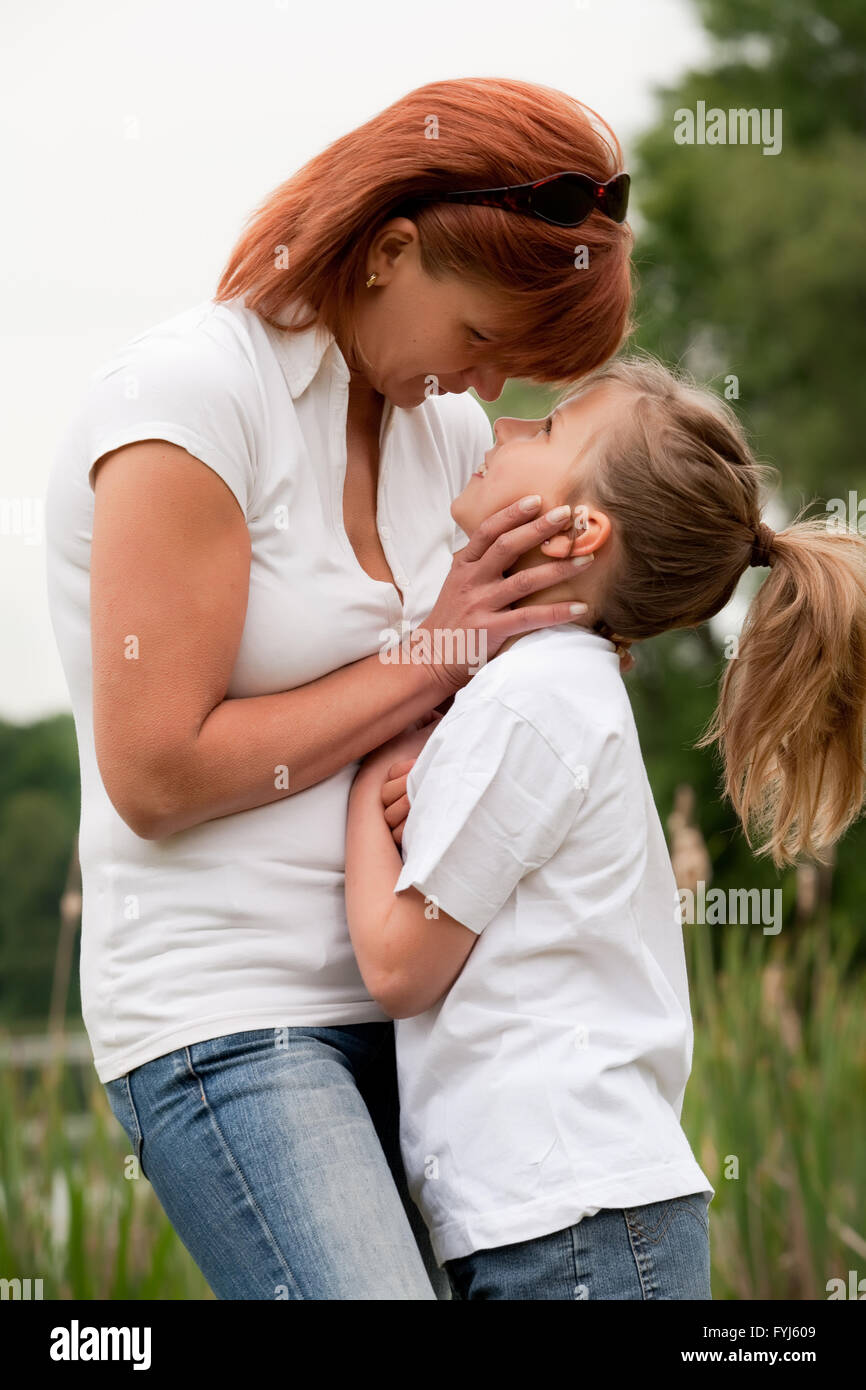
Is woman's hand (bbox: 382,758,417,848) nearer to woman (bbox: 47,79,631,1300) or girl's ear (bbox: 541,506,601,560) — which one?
woman (bbox: 47,79,631,1300)

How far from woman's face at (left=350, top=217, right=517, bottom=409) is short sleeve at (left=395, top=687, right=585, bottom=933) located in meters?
0.50

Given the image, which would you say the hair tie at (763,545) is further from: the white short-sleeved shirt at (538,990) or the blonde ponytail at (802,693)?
the white short-sleeved shirt at (538,990)

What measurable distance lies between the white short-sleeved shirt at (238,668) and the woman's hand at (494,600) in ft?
0.26

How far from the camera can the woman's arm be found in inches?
56.7

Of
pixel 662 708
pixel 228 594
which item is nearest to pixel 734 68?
pixel 662 708

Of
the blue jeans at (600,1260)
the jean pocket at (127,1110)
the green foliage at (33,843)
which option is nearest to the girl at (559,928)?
the blue jeans at (600,1260)

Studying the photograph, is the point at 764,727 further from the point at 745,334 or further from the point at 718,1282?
the point at 745,334

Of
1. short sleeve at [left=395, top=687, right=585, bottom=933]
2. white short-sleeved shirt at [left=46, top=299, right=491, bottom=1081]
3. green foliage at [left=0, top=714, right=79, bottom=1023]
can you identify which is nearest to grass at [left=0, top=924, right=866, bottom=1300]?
white short-sleeved shirt at [left=46, top=299, right=491, bottom=1081]

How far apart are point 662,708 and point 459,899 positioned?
7.88 metres

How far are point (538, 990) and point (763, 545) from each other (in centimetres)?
64

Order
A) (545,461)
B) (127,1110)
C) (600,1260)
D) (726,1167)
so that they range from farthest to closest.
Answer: (726,1167) → (545,461) → (127,1110) → (600,1260)

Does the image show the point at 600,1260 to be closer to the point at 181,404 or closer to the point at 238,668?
the point at 238,668

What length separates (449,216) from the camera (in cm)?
164

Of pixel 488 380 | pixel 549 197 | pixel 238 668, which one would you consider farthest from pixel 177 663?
pixel 549 197
